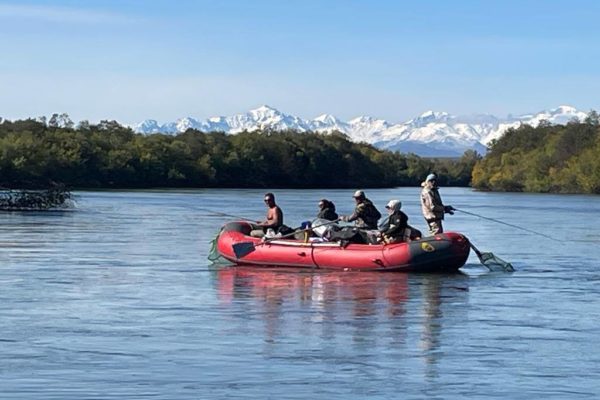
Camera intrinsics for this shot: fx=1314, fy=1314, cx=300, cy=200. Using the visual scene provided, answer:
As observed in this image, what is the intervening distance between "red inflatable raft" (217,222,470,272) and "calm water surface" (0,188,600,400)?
0.30 metres

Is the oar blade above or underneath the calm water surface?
above

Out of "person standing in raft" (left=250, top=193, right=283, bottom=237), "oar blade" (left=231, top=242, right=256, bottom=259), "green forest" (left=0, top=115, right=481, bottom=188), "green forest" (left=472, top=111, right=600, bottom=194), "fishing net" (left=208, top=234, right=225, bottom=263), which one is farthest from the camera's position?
"green forest" (left=472, top=111, right=600, bottom=194)

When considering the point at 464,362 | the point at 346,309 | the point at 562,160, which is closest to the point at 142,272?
the point at 346,309

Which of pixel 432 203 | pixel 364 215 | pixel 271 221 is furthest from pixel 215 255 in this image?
pixel 432 203

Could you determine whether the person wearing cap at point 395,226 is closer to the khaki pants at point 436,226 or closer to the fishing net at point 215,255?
the khaki pants at point 436,226

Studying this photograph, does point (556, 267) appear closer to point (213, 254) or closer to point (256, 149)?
point (213, 254)

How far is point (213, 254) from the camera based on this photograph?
2762 centimetres

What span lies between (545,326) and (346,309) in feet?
10.1

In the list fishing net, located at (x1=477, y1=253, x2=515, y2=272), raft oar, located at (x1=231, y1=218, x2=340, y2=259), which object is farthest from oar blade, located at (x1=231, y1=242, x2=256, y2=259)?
fishing net, located at (x1=477, y1=253, x2=515, y2=272)

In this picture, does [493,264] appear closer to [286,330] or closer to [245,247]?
[245,247]

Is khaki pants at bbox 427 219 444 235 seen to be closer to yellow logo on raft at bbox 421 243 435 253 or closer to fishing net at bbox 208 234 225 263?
yellow logo on raft at bbox 421 243 435 253

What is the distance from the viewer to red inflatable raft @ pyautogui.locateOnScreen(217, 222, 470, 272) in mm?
24250

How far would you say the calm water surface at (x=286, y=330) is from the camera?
13344 millimetres

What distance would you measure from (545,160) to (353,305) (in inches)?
4404
